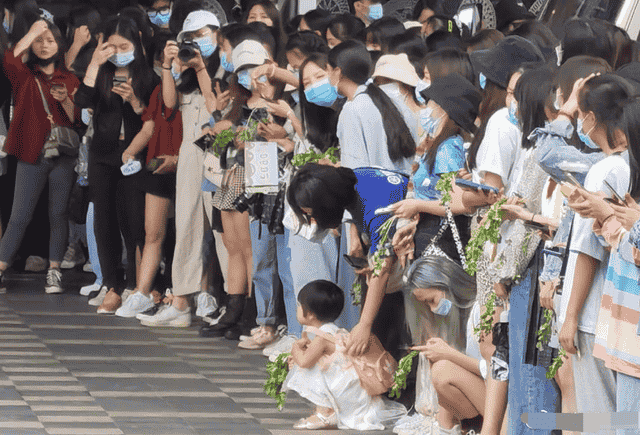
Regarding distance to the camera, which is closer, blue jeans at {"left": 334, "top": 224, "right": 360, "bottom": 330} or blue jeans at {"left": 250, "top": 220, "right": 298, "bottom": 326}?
blue jeans at {"left": 334, "top": 224, "right": 360, "bottom": 330}

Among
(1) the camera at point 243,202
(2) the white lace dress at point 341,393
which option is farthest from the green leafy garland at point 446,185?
(1) the camera at point 243,202

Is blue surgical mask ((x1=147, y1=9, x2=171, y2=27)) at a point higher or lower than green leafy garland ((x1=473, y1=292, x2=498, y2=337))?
higher

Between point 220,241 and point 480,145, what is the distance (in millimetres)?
3566

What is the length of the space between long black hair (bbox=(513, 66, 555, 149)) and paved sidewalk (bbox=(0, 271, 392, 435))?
69.2 inches

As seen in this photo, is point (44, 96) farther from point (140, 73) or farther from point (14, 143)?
point (140, 73)

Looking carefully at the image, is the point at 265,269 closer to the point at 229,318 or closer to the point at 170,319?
the point at 229,318

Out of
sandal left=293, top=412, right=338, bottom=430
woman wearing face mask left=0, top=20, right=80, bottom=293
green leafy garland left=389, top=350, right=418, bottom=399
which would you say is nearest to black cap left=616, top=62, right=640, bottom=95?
green leafy garland left=389, top=350, right=418, bottom=399

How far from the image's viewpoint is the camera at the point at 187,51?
7.35 meters

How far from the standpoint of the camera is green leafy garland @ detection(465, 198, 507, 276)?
400 cm

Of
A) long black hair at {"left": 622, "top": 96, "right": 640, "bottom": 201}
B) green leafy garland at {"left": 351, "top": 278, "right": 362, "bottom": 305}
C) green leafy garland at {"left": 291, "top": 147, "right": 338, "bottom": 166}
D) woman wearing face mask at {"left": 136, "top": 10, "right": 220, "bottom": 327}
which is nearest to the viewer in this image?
long black hair at {"left": 622, "top": 96, "right": 640, "bottom": 201}

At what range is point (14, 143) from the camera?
8711 mm

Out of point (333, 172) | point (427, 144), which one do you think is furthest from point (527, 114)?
point (333, 172)

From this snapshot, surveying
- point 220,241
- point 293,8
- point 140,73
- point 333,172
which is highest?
point 293,8

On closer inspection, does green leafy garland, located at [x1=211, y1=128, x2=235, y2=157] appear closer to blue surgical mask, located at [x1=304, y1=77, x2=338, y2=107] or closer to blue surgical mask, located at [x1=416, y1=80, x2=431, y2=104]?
blue surgical mask, located at [x1=304, y1=77, x2=338, y2=107]
